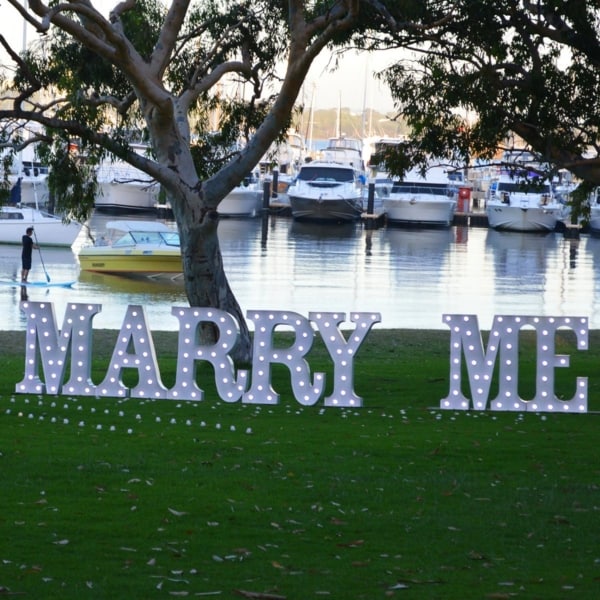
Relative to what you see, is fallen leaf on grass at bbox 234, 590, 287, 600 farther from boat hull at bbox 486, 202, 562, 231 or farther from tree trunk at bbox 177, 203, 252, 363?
boat hull at bbox 486, 202, 562, 231

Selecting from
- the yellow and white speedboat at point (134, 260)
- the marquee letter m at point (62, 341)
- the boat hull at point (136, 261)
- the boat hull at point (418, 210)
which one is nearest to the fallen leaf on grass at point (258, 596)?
the marquee letter m at point (62, 341)

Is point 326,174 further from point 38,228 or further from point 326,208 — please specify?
point 38,228

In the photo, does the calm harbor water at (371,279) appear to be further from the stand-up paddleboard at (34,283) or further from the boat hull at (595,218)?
the boat hull at (595,218)

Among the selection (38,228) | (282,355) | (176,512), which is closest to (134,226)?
(38,228)

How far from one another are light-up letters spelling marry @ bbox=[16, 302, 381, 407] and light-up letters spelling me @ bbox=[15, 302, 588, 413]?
1cm

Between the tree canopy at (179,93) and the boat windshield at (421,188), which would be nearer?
the tree canopy at (179,93)

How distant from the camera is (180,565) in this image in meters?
8.23

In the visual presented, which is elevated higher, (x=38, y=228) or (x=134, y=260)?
(x=38, y=228)

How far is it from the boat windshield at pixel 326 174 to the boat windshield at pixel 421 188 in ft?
11.8

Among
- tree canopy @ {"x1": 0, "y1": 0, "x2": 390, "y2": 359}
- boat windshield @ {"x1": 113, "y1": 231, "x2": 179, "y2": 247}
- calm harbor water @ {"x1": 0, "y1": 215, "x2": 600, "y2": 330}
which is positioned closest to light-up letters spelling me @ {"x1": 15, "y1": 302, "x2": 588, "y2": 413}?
tree canopy @ {"x1": 0, "y1": 0, "x2": 390, "y2": 359}

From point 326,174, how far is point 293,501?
247 ft

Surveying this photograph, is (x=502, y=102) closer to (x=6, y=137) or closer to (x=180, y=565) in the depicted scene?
(x=6, y=137)

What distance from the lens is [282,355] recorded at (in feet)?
49.9

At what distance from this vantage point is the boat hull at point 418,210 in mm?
81000
